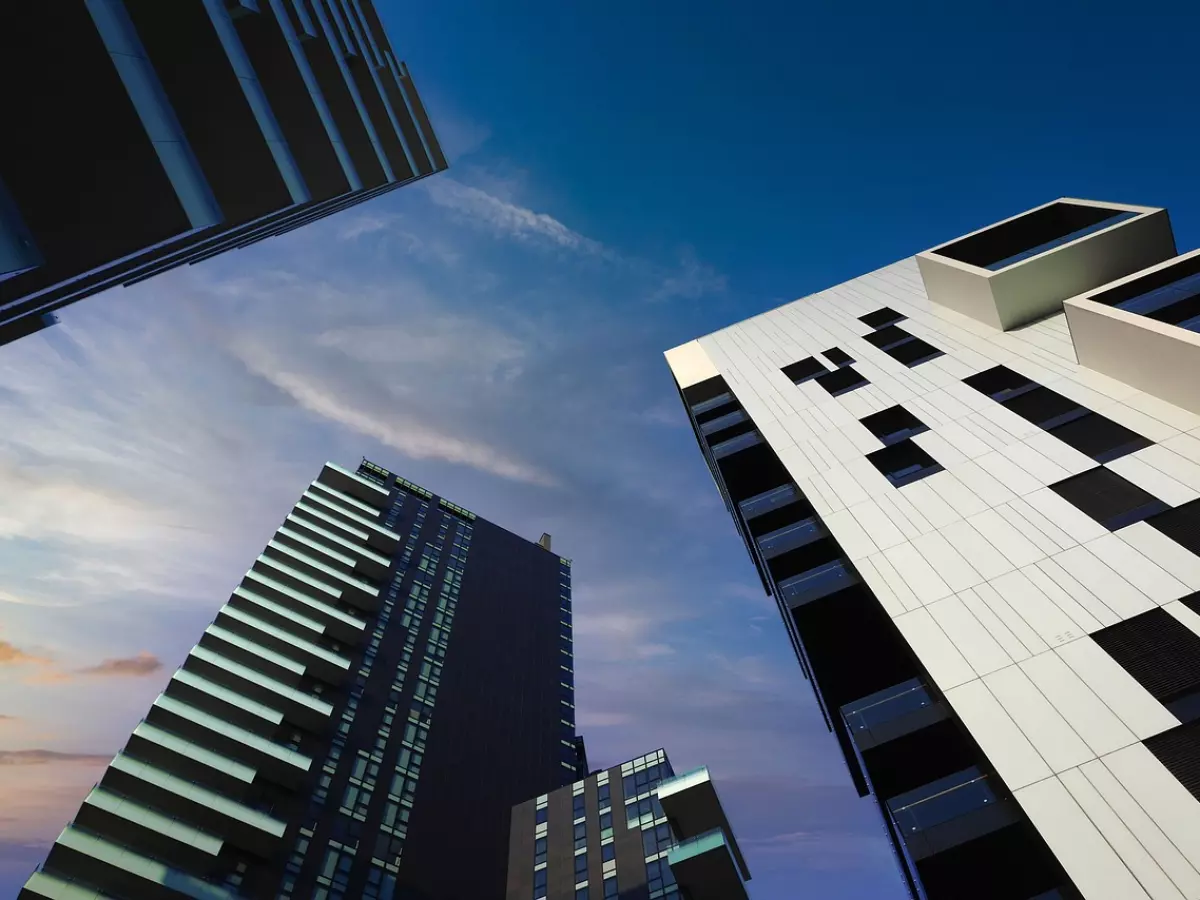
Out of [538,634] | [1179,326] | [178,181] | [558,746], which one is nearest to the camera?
[178,181]

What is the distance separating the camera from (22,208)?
9.25 meters

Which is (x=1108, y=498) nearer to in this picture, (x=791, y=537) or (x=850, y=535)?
(x=850, y=535)

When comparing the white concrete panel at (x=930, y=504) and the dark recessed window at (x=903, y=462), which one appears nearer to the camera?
the white concrete panel at (x=930, y=504)

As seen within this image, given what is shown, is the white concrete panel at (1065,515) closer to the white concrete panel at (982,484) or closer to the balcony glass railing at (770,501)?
the white concrete panel at (982,484)

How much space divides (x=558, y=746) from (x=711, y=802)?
45988 mm

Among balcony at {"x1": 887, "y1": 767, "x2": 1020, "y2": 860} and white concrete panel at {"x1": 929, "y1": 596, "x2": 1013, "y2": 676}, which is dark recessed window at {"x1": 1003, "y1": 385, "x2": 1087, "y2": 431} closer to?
white concrete panel at {"x1": 929, "y1": 596, "x2": 1013, "y2": 676}

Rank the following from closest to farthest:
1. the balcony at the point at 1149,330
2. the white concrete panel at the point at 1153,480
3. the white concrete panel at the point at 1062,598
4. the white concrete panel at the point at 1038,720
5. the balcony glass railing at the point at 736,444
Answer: the white concrete panel at the point at 1038,720 < the white concrete panel at the point at 1062,598 < the white concrete panel at the point at 1153,480 < the balcony at the point at 1149,330 < the balcony glass railing at the point at 736,444

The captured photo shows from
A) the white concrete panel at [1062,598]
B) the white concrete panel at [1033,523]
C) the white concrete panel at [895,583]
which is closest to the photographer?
the white concrete panel at [1062,598]

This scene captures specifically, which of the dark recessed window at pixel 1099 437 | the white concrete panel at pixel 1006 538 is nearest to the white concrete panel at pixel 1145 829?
the white concrete panel at pixel 1006 538

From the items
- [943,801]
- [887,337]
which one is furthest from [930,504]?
[887,337]

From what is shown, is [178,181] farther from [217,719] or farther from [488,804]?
[488,804]

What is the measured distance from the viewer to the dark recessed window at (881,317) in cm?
3809

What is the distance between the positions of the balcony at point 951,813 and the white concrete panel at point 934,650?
2.27m

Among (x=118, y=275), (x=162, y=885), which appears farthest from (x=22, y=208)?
(x=162, y=885)
